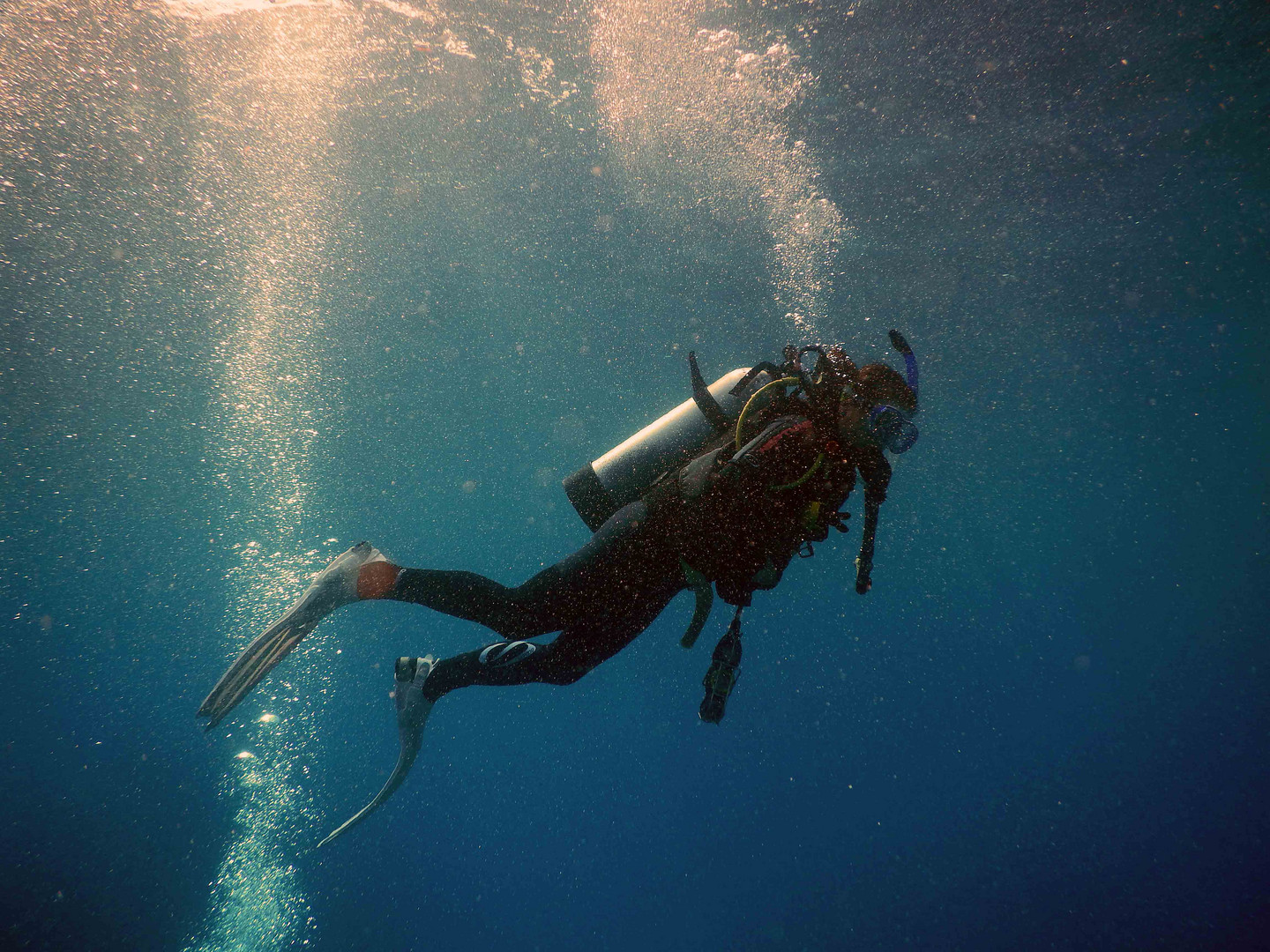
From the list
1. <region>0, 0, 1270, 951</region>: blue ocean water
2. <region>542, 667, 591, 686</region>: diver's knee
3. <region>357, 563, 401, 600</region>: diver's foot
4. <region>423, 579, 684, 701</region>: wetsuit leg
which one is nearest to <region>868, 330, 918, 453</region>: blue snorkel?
<region>423, 579, 684, 701</region>: wetsuit leg

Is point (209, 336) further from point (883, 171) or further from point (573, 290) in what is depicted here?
point (883, 171)

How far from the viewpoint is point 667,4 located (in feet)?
20.4

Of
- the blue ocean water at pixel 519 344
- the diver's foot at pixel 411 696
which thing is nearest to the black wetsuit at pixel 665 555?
the diver's foot at pixel 411 696

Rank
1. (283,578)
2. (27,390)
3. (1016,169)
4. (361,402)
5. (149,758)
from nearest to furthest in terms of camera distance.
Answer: (1016,169) < (149,758) < (27,390) < (283,578) < (361,402)

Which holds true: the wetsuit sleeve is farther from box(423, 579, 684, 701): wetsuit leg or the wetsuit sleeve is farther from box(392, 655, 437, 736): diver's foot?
box(392, 655, 437, 736): diver's foot

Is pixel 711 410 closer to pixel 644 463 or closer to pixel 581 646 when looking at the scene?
pixel 644 463

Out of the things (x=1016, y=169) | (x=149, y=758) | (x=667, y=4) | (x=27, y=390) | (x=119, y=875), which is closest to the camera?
(x=667, y=4)

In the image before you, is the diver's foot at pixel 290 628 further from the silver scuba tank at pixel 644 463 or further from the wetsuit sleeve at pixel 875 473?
the wetsuit sleeve at pixel 875 473

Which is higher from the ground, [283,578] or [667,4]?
[667,4]

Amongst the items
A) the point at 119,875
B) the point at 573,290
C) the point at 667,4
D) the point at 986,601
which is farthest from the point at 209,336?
the point at 986,601

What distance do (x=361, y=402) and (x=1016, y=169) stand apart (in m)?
20.6

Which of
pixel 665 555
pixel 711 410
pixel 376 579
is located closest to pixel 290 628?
pixel 376 579

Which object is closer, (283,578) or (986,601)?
(283,578)

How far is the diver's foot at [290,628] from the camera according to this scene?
97.2 inches
